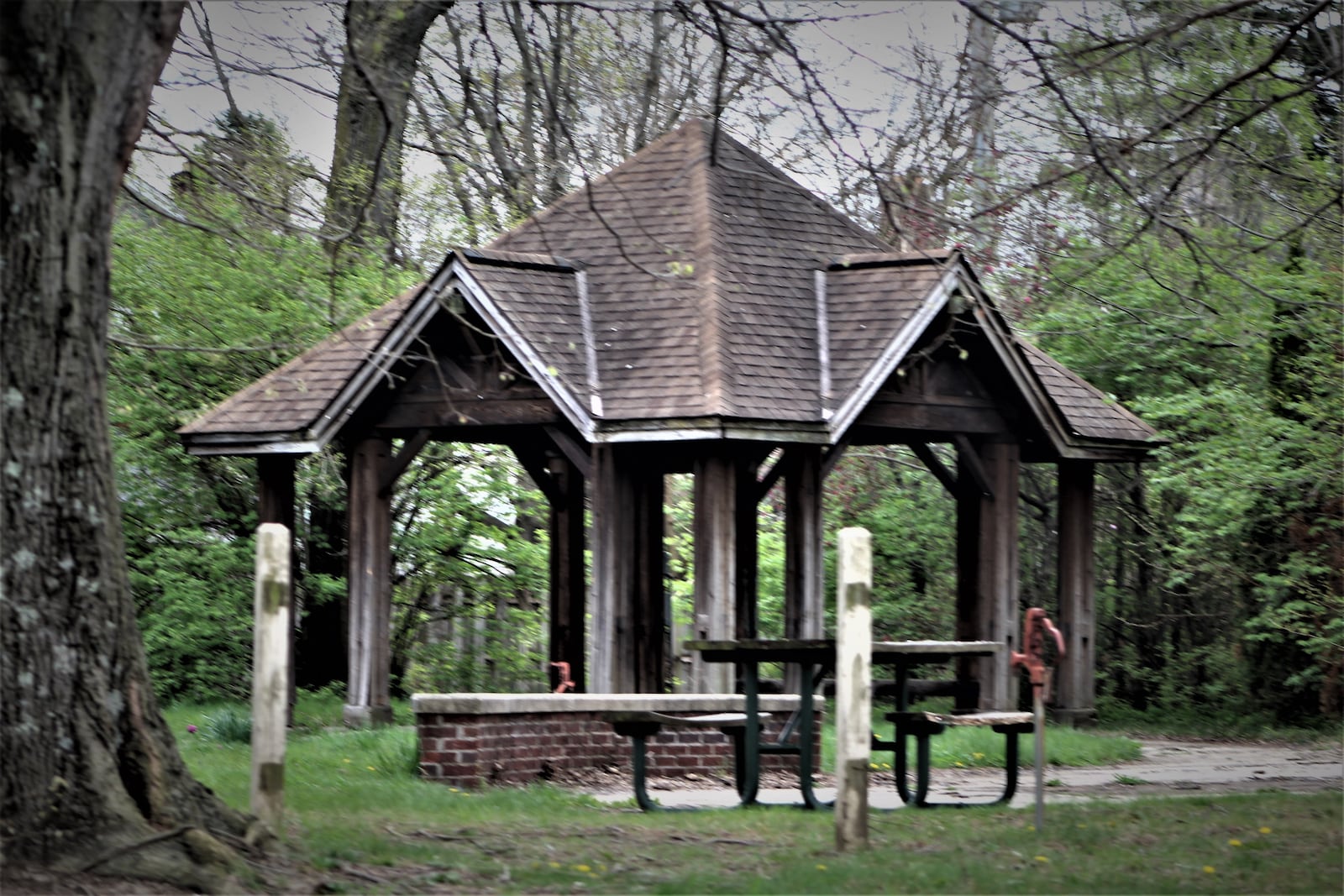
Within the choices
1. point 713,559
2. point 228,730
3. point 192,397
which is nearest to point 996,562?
point 713,559

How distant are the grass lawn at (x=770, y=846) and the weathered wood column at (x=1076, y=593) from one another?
6.09 metres

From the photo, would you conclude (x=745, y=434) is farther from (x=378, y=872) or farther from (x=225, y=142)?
(x=378, y=872)

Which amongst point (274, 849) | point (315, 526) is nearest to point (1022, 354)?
point (315, 526)

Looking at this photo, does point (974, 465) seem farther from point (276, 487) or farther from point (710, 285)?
point (276, 487)

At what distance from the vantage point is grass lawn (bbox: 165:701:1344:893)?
7.84 m

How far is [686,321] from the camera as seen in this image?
1579 centimetres

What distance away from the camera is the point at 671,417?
14742 millimetres

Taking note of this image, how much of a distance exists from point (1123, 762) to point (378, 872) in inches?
340

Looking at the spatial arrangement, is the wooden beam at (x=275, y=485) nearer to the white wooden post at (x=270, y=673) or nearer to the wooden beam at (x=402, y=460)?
the wooden beam at (x=402, y=460)

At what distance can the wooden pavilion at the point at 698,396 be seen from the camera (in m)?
15.3

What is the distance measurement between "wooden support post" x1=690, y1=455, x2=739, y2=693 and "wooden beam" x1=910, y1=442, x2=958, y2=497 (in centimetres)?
337

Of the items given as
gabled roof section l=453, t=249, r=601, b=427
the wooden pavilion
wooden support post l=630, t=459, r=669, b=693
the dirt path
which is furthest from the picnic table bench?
wooden support post l=630, t=459, r=669, b=693

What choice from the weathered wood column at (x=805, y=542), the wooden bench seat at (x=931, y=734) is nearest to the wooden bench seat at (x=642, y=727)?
the wooden bench seat at (x=931, y=734)

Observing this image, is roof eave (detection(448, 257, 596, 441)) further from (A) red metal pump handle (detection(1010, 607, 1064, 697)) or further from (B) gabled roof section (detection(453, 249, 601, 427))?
(A) red metal pump handle (detection(1010, 607, 1064, 697))
